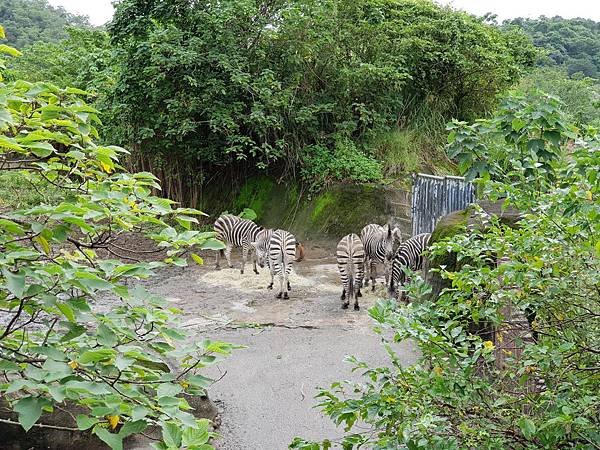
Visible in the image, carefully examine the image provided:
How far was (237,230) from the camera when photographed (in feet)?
35.3

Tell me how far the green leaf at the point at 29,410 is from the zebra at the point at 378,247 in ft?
24.1

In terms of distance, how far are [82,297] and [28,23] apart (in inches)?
1621

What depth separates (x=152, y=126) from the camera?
12250mm

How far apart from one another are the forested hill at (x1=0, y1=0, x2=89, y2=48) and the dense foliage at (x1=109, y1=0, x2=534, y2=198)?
2298 centimetres

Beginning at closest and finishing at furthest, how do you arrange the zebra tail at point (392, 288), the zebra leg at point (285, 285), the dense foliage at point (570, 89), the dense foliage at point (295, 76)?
the zebra tail at point (392, 288) < the zebra leg at point (285, 285) < the dense foliage at point (295, 76) < the dense foliage at point (570, 89)

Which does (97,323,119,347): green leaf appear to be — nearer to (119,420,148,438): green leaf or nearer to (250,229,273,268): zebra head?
(119,420,148,438): green leaf

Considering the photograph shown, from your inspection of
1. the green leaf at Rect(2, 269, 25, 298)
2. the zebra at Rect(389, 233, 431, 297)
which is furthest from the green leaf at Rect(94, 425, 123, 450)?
the zebra at Rect(389, 233, 431, 297)

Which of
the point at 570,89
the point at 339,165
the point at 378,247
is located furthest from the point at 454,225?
the point at 570,89

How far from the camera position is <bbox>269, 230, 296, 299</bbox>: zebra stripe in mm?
8602

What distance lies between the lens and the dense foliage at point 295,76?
11.5m

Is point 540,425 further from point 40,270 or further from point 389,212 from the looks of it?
point 389,212

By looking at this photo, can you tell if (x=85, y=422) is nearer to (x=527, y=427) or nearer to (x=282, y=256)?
(x=527, y=427)

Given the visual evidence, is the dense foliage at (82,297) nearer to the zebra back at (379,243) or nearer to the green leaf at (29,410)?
the green leaf at (29,410)

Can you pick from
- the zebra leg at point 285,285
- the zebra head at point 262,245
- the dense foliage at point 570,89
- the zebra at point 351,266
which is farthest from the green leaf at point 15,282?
the dense foliage at point 570,89
